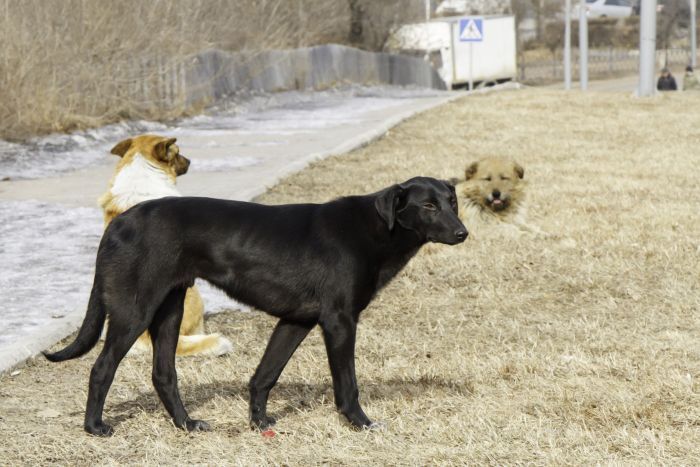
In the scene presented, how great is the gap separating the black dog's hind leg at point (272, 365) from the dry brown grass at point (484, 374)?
0.12 m

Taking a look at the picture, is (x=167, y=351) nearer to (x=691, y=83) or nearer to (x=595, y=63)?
(x=691, y=83)

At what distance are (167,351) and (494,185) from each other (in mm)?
6307

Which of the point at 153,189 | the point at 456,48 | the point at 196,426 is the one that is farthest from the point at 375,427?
the point at 456,48

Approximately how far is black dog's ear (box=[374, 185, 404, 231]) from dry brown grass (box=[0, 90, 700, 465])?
0.97 metres

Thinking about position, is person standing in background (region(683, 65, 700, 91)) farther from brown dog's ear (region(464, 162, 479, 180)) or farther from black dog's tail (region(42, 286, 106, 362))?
black dog's tail (region(42, 286, 106, 362))

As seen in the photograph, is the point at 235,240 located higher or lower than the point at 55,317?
higher

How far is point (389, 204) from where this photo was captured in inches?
198

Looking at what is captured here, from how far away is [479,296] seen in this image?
815 centimetres

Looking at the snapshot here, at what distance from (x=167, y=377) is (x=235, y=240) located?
2.56ft

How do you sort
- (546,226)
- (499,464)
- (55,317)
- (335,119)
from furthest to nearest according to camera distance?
1. (335,119)
2. (546,226)
3. (55,317)
4. (499,464)

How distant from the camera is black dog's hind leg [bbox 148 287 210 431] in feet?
17.4

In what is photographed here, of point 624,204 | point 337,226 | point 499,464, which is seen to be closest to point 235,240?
point 337,226

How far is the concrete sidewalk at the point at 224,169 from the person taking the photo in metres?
7.00

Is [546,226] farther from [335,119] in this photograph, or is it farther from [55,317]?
[335,119]
